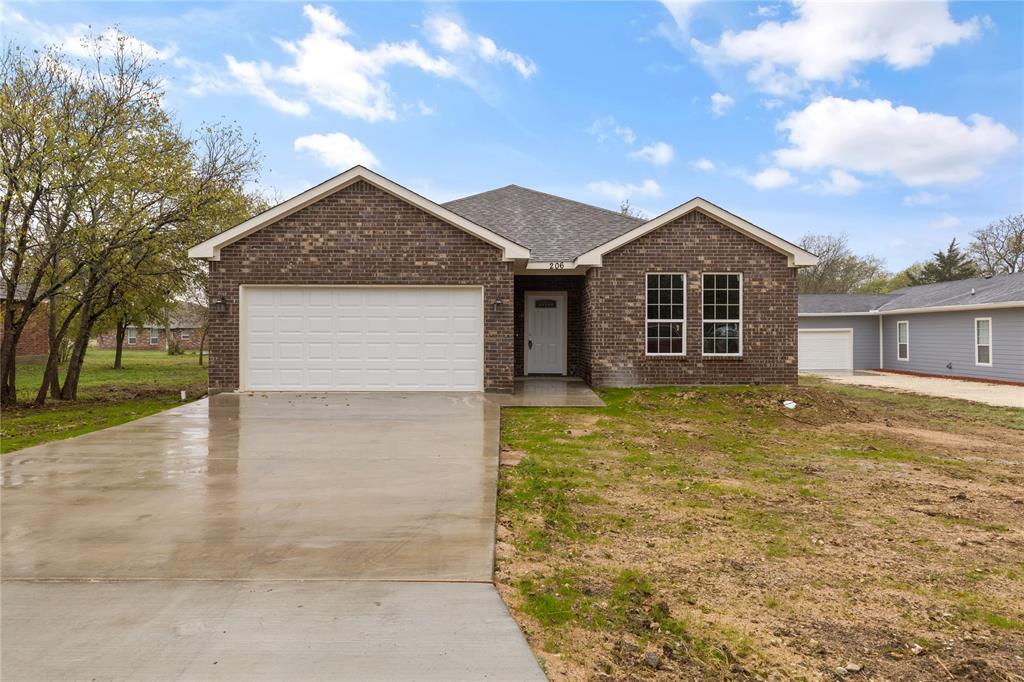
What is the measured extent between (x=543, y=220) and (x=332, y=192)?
6.99 metres

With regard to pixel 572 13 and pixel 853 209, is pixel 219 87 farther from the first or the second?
pixel 853 209

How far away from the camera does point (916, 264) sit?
1937 inches

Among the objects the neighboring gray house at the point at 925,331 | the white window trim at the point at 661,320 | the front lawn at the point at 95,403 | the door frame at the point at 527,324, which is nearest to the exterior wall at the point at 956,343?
the neighboring gray house at the point at 925,331

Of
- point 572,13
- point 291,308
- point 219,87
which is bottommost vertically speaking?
point 291,308

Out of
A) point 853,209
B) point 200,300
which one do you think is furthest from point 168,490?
point 853,209

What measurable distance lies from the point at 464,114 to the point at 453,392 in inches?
396

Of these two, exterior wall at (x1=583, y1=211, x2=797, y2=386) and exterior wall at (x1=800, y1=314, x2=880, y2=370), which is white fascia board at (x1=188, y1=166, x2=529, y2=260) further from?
exterior wall at (x1=800, y1=314, x2=880, y2=370)

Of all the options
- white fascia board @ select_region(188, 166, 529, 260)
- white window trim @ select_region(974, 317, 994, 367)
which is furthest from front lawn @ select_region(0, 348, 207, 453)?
white window trim @ select_region(974, 317, 994, 367)

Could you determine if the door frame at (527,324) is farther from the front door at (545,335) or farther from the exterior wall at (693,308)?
the exterior wall at (693,308)

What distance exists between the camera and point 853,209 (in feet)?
108

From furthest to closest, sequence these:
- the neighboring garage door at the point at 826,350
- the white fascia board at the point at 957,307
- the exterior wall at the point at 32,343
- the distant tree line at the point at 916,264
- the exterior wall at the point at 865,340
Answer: the distant tree line at the point at 916,264
the exterior wall at the point at 32,343
the exterior wall at the point at 865,340
the neighboring garage door at the point at 826,350
the white fascia board at the point at 957,307

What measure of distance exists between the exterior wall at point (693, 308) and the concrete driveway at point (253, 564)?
24.2ft

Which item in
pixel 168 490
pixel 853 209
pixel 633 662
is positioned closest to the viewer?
pixel 633 662

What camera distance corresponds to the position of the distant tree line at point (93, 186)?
12492mm
